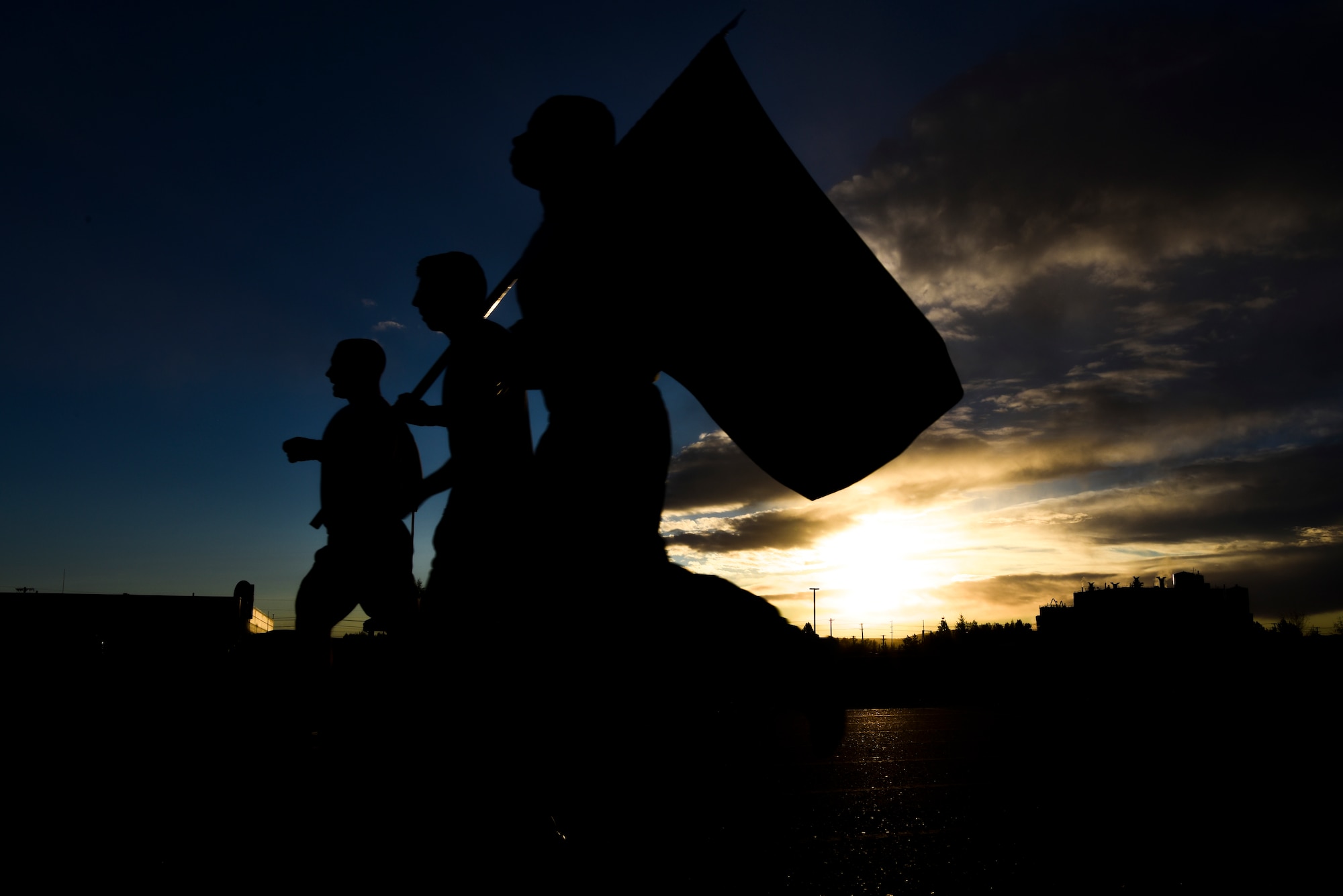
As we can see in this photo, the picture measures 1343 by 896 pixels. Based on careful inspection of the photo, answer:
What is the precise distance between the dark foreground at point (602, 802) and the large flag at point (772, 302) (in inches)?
40.4

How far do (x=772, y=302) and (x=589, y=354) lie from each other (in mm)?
952

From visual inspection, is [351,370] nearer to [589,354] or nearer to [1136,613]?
[589,354]

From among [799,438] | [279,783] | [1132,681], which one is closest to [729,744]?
[799,438]

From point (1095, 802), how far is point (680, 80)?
419 centimetres

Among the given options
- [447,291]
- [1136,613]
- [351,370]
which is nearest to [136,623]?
[351,370]

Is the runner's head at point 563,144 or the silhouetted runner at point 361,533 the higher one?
the runner's head at point 563,144

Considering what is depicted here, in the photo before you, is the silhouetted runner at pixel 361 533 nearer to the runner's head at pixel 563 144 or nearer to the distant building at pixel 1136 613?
the runner's head at pixel 563 144

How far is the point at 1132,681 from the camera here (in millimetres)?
14695

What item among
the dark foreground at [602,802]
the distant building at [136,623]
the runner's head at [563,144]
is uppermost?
the runner's head at [563,144]

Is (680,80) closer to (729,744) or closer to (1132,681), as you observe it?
(729,744)

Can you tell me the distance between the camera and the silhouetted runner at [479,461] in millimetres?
1755

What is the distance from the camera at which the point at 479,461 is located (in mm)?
1945

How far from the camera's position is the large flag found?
7.84ft

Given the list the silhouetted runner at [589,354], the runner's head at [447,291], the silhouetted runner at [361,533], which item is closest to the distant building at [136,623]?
the silhouetted runner at [361,533]
